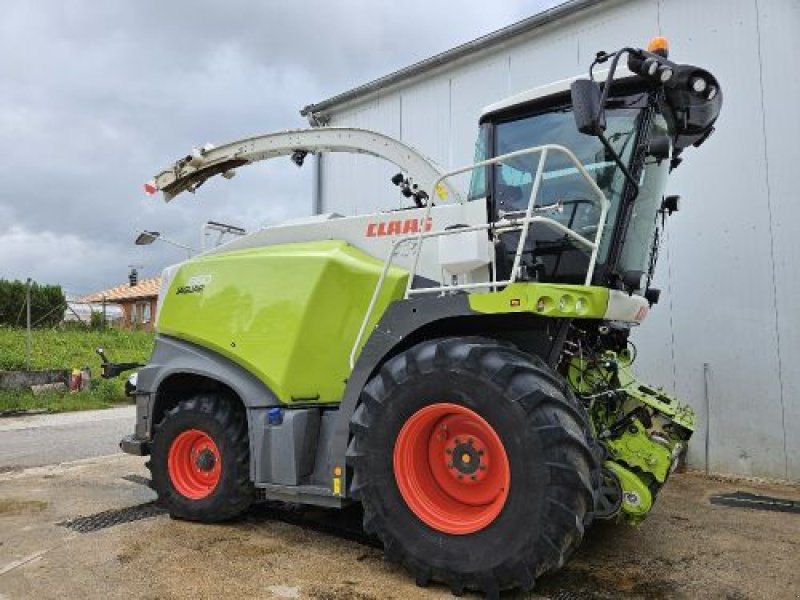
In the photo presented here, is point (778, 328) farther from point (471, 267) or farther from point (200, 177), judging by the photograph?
point (200, 177)

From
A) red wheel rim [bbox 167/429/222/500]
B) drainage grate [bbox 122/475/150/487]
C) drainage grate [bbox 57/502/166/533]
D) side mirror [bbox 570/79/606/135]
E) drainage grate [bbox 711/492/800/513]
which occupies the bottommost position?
drainage grate [bbox 711/492/800/513]

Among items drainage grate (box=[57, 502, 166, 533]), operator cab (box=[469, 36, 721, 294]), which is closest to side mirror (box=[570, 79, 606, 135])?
operator cab (box=[469, 36, 721, 294])

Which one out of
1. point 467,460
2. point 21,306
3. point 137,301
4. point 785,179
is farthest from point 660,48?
point 137,301

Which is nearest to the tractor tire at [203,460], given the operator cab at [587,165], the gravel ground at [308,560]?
the gravel ground at [308,560]

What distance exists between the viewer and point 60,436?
9727mm

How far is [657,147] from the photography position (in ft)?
13.0

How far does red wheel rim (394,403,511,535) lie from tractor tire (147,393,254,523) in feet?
5.28

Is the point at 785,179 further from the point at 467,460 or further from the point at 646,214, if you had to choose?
the point at 467,460

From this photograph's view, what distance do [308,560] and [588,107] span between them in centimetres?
293

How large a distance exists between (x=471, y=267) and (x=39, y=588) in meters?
2.86

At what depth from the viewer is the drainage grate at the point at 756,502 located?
213 inches

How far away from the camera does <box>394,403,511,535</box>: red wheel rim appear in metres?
3.33

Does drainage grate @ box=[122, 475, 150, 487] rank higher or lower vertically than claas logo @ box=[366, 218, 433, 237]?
lower

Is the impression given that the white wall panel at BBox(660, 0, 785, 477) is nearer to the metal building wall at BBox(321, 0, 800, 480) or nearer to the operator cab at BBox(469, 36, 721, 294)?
the metal building wall at BBox(321, 0, 800, 480)
